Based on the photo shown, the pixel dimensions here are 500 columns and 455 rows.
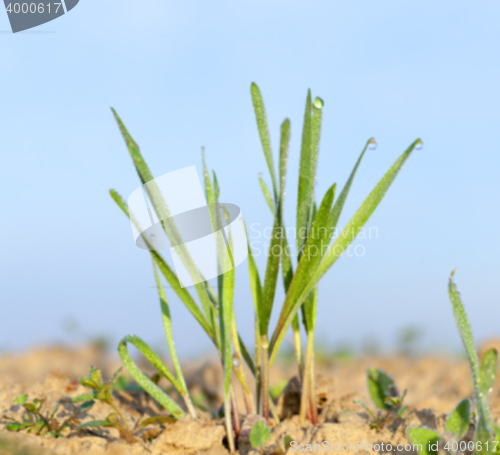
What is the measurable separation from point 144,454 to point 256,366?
0.39 metres

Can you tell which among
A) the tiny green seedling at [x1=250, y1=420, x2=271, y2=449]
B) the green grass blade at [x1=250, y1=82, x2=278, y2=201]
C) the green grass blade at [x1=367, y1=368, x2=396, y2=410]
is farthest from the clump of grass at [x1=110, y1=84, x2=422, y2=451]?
the green grass blade at [x1=367, y1=368, x2=396, y2=410]

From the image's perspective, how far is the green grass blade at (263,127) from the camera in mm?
1383

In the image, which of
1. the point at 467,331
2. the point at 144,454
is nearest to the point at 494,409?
the point at 467,331

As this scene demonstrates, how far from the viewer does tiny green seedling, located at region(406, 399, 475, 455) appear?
0.96 meters

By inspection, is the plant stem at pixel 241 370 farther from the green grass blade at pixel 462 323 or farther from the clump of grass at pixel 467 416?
the green grass blade at pixel 462 323

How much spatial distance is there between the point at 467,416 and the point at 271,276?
0.58 m

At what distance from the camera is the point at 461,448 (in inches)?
42.1

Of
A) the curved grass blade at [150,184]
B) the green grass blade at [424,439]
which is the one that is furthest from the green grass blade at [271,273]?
the green grass blade at [424,439]

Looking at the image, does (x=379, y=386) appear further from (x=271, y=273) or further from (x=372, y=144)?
(x=372, y=144)

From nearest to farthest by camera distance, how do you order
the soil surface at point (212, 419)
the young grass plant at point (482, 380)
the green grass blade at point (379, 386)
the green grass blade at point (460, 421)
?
the young grass plant at point (482, 380) → the green grass blade at point (460, 421) → the soil surface at point (212, 419) → the green grass blade at point (379, 386)

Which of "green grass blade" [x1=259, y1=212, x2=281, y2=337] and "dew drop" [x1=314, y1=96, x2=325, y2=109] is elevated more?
"dew drop" [x1=314, y1=96, x2=325, y2=109]

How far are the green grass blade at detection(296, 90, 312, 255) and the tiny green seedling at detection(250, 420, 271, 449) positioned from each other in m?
0.52

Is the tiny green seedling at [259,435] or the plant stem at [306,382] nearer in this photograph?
the tiny green seedling at [259,435]

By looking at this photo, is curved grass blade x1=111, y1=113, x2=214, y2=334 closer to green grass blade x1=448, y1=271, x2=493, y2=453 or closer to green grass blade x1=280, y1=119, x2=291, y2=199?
green grass blade x1=280, y1=119, x2=291, y2=199
